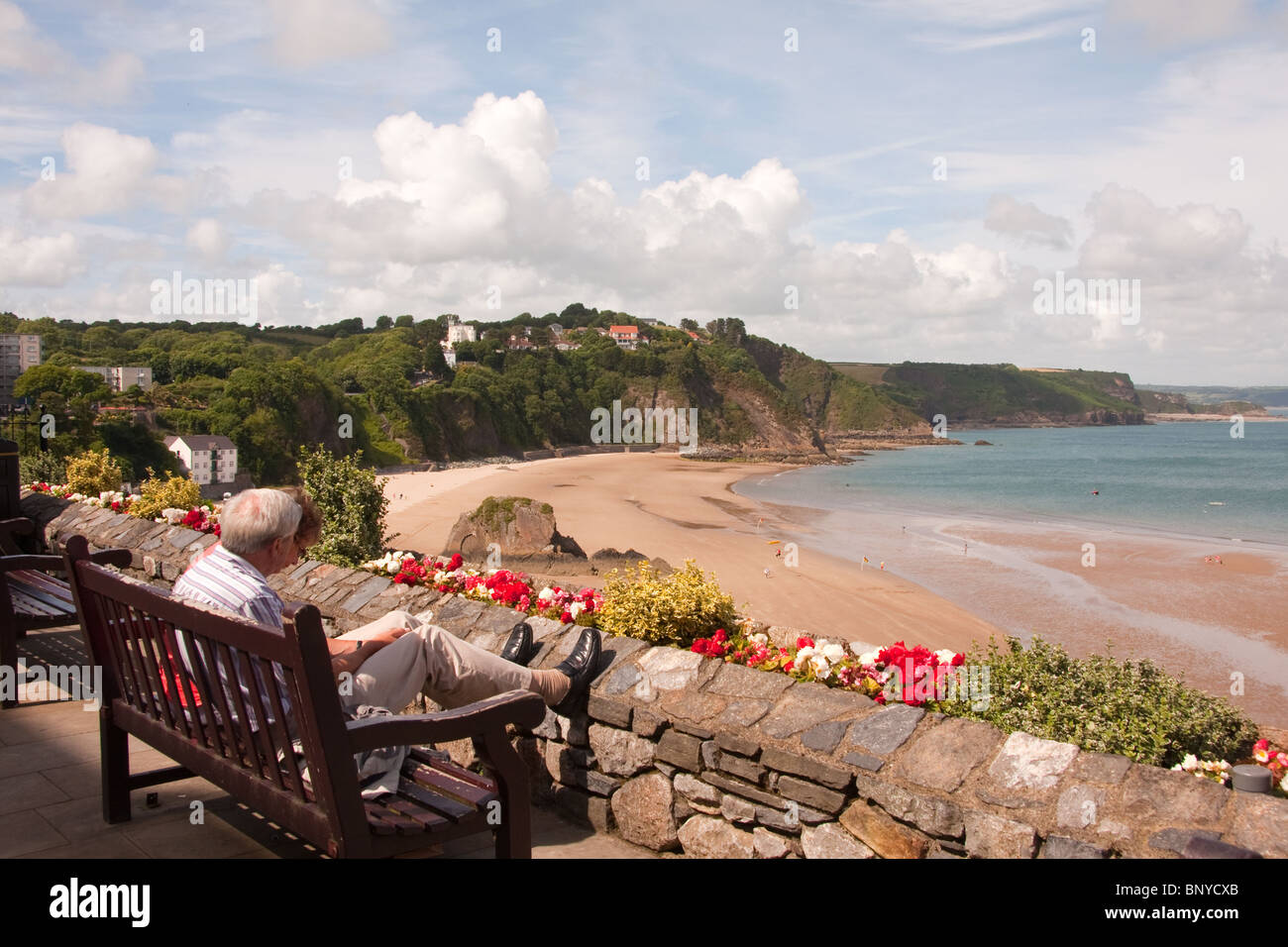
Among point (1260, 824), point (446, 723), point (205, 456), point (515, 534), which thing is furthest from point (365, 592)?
point (205, 456)

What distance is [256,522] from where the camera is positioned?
312 centimetres

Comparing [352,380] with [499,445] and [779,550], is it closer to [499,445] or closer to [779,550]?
[499,445]

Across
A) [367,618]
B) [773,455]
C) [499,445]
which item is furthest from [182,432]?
[367,618]

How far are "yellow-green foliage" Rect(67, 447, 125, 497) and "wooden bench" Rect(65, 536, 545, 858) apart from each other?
25.4ft

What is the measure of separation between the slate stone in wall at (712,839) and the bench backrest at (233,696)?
131cm

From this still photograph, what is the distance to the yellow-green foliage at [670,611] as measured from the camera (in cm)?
410

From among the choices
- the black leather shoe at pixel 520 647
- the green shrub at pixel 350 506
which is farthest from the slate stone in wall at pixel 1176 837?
the green shrub at pixel 350 506

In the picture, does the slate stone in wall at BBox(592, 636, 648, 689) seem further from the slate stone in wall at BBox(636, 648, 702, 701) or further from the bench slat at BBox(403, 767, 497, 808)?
the bench slat at BBox(403, 767, 497, 808)

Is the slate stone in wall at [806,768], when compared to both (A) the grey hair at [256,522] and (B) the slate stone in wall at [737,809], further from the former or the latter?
(A) the grey hair at [256,522]

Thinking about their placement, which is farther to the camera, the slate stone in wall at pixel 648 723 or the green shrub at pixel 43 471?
the green shrub at pixel 43 471

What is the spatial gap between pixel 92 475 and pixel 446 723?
31.4 feet

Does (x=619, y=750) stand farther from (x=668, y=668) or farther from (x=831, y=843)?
(x=831, y=843)

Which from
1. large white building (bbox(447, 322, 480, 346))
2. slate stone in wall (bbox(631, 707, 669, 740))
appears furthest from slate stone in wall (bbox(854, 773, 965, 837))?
large white building (bbox(447, 322, 480, 346))

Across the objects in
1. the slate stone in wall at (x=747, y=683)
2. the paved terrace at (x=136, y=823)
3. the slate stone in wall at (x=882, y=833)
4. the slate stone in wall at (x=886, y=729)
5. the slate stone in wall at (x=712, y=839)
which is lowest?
the slate stone in wall at (x=712, y=839)
